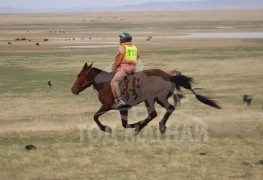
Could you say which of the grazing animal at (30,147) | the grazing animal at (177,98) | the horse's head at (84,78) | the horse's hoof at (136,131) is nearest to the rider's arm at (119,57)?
the horse's head at (84,78)

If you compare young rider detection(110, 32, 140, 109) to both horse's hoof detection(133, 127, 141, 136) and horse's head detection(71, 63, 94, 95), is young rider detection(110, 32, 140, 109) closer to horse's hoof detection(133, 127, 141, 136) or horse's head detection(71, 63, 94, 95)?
horse's head detection(71, 63, 94, 95)

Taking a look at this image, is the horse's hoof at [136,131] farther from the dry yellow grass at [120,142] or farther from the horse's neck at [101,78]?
the horse's neck at [101,78]

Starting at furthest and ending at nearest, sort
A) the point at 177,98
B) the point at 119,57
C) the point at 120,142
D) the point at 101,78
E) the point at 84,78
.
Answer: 1. the point at 177,98
2. the point at 84,78
3. the point at 101,78
4. the point at 119,57
5. the point at 120,142

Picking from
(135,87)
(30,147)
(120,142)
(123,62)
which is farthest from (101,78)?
(30,147)

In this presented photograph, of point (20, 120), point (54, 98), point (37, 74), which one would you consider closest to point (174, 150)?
point (20, 120)

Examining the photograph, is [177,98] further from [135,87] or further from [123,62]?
[123,62]

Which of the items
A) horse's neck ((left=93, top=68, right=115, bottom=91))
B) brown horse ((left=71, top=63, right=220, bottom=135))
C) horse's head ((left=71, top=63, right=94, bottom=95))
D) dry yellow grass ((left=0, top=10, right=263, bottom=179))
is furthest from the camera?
horse's head ((left=71, top=63, right=94, bottom=95))

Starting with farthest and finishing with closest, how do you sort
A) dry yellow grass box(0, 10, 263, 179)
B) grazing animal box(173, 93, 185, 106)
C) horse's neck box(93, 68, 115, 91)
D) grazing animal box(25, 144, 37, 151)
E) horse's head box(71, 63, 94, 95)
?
grazing animal box(173, 93, 185, 106) < horse's head box(71, 63, 94, 95) < horse's neck box(93, 68, 115, 91) < grazing animal box(25, 144, 37, 151) < dry yellow grass box(0, 10, 263, 179)

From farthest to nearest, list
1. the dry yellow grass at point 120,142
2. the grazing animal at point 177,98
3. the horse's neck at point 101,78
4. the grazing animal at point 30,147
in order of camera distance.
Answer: the grazing animal at point 177,98, the horse's neck at point 101,78, the grazing animal at point 30,147, the dry yellow grass at point 120,142

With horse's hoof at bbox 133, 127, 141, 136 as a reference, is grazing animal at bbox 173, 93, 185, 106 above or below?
below

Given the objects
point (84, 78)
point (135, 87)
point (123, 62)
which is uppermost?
point (123, 62)

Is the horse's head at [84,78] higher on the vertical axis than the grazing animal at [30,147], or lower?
higher

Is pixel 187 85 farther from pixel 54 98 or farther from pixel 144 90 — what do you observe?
pixel 54 98

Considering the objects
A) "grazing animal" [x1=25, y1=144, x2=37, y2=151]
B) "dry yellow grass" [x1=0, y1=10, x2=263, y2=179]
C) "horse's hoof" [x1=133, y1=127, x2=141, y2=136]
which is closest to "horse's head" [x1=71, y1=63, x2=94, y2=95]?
"dry yellow grass" [x1=0, y1=10, x2=263, y2=179]
